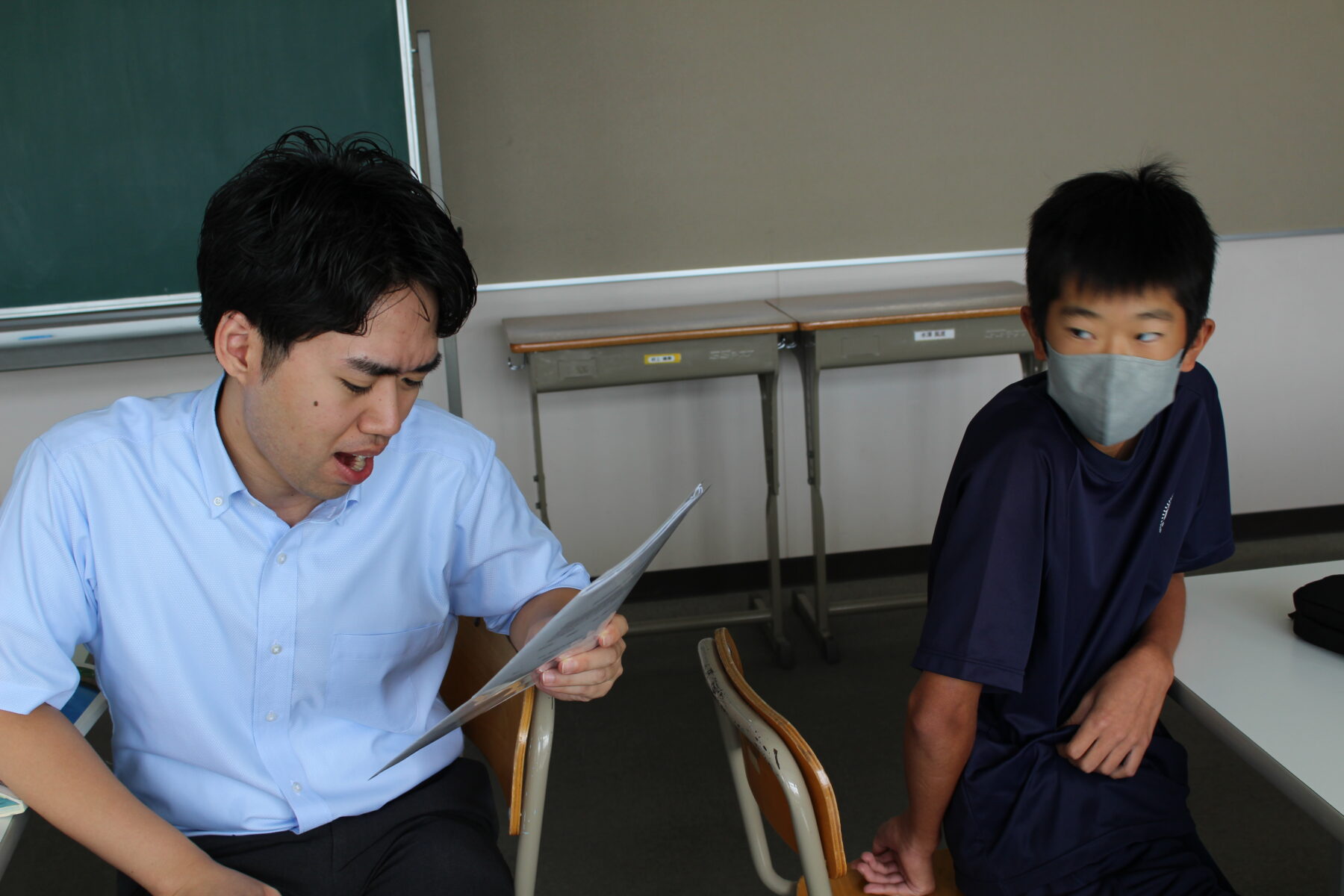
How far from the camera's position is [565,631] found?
3.02 feet

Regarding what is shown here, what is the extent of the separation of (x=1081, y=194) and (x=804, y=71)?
82.4 inches

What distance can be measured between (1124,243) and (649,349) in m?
1.68

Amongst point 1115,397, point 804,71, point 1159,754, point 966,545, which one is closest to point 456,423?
point 966,545

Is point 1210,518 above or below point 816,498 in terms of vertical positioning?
above

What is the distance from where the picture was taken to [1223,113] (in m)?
3.38

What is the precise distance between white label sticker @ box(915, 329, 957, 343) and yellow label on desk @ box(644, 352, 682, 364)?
0.65 meters

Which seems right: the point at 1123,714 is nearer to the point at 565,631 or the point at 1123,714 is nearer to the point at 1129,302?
the point at 1129,302

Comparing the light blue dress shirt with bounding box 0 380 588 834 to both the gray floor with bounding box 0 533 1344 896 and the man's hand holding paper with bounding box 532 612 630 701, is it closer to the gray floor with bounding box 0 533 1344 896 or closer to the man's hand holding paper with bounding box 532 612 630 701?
the man's hand holding paper with bounding box 532 612 630 701

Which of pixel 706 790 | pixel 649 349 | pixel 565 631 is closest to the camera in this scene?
pixel 565 631

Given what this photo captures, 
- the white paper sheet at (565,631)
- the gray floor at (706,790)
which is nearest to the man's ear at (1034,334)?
the white paper sheet at (565,631)

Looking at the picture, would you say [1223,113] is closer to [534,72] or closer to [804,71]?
[804,71]

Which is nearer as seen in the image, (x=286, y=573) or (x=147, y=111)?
(x=286, y=573)

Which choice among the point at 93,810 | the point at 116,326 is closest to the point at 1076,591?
the point at 93,810

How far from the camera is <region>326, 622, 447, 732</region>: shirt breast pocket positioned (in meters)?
1.20
